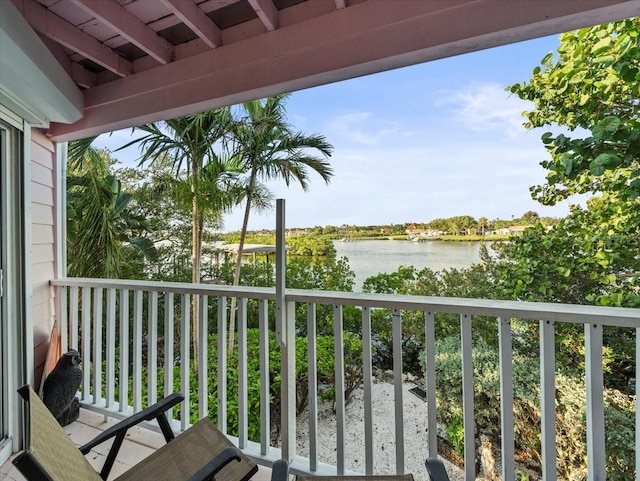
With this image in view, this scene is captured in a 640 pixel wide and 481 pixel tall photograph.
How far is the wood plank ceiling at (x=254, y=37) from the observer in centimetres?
142

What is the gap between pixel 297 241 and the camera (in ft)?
13.8

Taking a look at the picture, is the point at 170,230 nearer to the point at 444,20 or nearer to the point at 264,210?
the point at 264,210

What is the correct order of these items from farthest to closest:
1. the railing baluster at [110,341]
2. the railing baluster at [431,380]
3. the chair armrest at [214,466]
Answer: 1. the railing baluster at [110,341]
2. the railing baluster at [431,380]
3. the chair armrest at [214,466]

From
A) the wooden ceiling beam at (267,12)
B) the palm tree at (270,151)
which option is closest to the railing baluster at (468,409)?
the wooden ceiling beam at (267,12)

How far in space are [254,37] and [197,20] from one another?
32 cm

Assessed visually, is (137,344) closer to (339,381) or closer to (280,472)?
(339,381)

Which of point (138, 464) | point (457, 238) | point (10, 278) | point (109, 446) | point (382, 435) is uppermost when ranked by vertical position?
point (457, 238)

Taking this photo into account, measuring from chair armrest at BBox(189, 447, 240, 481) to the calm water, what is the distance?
2512mm

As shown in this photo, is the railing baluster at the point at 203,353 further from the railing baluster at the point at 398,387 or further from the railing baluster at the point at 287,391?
the railing baluster at the point at 398,387

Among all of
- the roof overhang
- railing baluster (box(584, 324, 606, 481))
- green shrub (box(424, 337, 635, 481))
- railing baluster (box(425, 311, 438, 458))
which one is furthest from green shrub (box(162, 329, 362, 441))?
the roof overhang

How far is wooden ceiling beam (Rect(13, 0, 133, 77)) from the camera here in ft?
5.61

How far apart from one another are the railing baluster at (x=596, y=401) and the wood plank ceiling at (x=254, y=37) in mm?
1347

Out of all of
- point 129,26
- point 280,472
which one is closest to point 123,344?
point 280,472

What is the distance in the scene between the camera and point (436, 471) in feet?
3.68
